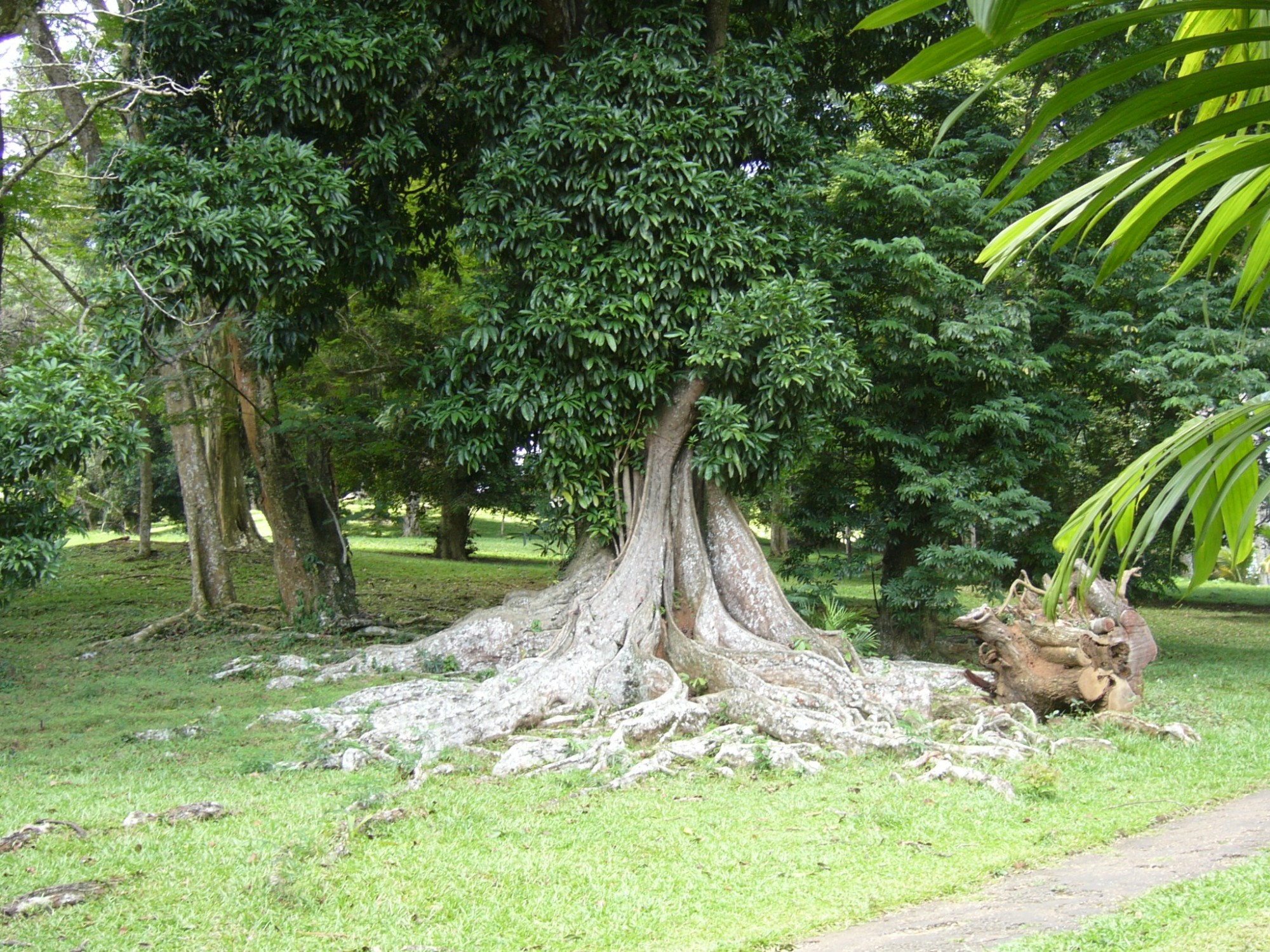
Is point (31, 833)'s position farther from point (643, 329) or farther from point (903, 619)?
point (903, 619)

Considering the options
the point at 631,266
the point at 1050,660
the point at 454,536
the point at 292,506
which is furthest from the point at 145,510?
the point at 1050,660

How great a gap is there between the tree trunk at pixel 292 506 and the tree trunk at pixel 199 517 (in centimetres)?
83

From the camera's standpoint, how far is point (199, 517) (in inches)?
550

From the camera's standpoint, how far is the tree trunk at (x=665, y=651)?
318 inches

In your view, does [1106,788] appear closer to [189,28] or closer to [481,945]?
[481,945]

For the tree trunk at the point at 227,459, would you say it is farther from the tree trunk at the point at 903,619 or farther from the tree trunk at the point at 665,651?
the tree trunk at the point at 903,619

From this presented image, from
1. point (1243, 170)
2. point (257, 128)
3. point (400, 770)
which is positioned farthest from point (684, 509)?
point (1243, 170)

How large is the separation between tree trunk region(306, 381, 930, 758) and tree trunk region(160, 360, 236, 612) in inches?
177

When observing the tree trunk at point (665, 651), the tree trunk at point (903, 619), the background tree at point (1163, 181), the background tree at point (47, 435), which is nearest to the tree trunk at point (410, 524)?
the tree trunk at point (903, 619)

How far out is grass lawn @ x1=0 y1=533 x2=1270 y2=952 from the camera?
4.25 meters

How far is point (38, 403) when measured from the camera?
281 inches

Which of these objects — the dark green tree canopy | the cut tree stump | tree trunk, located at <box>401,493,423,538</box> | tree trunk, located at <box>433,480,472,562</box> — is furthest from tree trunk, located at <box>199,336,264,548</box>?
the cut tree stump

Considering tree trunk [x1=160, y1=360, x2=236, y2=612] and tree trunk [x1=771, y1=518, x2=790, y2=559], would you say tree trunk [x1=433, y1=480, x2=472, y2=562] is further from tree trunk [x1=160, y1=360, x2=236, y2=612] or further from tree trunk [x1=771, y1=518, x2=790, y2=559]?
tree trunk [x1=771, y1=518, x2=790, y2=559]

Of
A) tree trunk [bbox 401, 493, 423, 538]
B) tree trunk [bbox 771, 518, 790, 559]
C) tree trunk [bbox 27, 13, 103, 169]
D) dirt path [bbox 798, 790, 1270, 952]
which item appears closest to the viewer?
dirt path [bbox 798, 790, 1270, 952]
